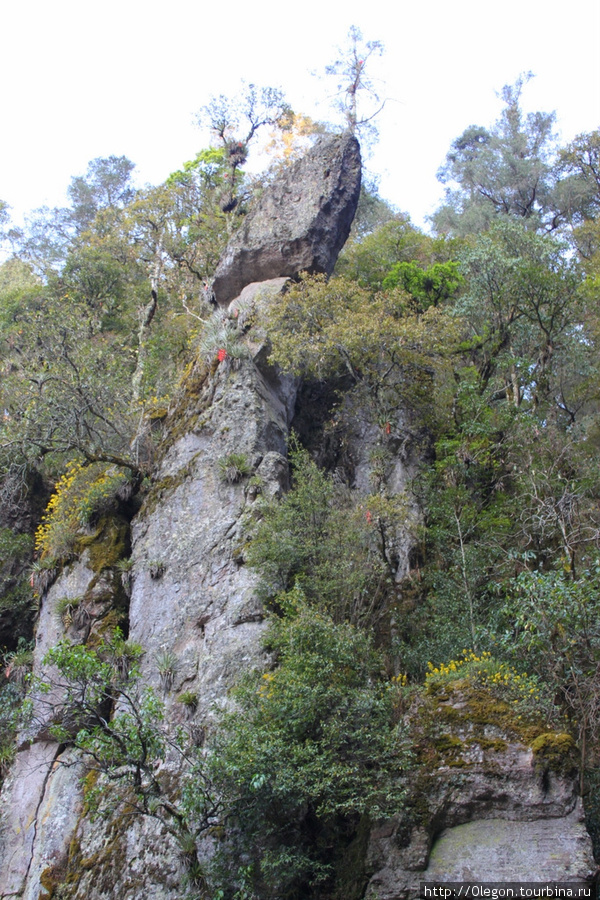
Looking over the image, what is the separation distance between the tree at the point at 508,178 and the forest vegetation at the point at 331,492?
5.70 meters

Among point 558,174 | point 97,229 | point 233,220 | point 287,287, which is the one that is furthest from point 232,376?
point 558,174

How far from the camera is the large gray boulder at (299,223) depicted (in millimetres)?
21000

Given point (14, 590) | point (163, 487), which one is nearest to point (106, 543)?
point (163, 487)

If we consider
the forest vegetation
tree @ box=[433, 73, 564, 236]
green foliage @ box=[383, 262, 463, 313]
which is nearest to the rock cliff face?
the forest vegetation

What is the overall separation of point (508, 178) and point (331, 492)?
27409 millimetres

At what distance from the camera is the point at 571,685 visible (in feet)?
34.5

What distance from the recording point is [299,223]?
69.8ft

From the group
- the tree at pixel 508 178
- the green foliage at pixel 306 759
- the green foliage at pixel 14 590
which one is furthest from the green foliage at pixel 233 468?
the tree at pixel 508 178

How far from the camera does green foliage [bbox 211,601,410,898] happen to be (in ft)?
30.9

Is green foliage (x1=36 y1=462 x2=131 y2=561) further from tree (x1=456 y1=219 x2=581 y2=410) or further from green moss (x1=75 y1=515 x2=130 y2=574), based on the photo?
tree (x1=456 y1=219 x2=581 y2=410)

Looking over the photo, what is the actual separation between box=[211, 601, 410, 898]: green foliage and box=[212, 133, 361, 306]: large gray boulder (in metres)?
12.9

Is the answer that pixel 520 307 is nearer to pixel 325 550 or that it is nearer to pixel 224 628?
pixel 325 550

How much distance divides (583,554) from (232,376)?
9076 millimetres

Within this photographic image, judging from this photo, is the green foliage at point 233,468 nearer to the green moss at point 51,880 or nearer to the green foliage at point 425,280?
the green moss at point 51,880
